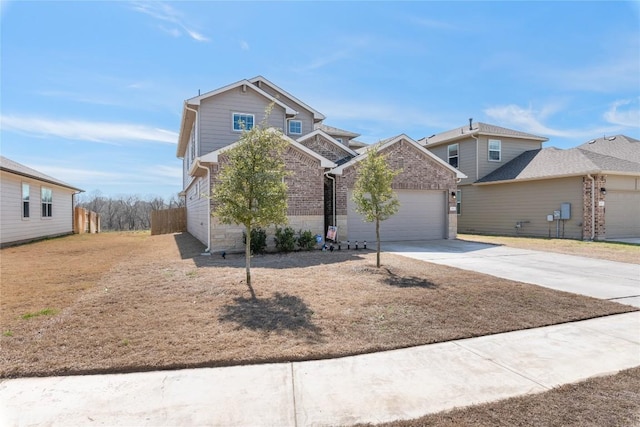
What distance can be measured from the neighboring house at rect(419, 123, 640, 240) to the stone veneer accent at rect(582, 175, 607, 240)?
0.12 feet

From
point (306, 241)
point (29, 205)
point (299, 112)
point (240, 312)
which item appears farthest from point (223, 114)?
point (240, 312)

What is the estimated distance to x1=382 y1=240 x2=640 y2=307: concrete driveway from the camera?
275 inches

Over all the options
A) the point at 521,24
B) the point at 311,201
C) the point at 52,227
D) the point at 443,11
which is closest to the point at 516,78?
the point at 521,24

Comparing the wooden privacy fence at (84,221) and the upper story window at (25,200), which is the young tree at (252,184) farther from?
the wooden privacy fence at (84,221)

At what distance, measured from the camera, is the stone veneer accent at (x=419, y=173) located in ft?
49.5

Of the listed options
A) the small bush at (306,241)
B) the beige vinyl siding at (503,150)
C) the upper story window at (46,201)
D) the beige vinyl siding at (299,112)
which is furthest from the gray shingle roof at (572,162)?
the upper story window at (46,201)

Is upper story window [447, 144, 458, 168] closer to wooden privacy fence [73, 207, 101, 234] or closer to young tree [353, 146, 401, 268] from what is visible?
young tree [353, 146, 401, 268]

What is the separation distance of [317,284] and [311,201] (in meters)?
6.32

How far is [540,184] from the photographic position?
18094mm

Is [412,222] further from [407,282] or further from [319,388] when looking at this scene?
[319,388]

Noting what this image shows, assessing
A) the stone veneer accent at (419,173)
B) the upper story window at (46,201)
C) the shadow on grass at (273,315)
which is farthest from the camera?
the upper story window at (46,201)

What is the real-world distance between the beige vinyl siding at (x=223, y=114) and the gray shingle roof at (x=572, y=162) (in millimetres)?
14292

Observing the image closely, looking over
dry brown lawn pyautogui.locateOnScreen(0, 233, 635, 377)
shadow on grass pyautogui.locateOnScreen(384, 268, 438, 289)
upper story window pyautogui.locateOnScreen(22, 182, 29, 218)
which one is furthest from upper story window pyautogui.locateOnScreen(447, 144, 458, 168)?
upper story window pyautogui.locateOnScreen(22, 182, 29, 218)

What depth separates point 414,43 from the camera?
38.9ft
